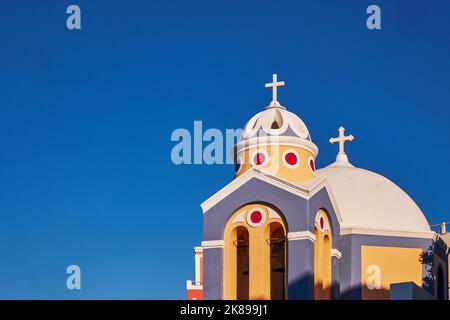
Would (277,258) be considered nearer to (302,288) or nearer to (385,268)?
(302,288)

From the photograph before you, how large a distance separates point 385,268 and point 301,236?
3.88 m

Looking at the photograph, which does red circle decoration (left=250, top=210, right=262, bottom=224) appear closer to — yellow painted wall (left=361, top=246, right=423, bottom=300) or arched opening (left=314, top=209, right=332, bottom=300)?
arched opening (left=314, top=209, right=332, bottom=300)

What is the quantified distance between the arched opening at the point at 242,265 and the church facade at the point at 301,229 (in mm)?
26

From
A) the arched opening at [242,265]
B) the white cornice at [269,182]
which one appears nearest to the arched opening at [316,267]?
the white cornice at [269,182]

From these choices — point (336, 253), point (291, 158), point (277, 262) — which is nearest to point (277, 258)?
point (277, 262)

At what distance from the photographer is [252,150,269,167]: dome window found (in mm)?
26625

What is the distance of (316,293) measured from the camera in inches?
992

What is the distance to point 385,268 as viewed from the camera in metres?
27.6

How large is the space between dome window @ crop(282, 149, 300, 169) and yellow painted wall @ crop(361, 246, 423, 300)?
3.10 meters

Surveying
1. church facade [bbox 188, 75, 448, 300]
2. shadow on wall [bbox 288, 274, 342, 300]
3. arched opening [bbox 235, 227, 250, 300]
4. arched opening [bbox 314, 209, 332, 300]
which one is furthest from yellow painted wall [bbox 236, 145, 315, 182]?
shadow on wall [bbox 288, 274, 342, 300]
